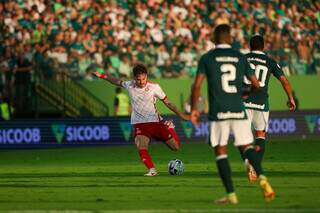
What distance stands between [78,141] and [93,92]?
3.12m

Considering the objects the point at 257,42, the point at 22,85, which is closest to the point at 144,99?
the point at 257,42

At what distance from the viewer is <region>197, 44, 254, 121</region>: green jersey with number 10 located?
13742mm

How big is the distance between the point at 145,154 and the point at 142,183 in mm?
2013

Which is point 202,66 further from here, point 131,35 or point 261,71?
point 131,35

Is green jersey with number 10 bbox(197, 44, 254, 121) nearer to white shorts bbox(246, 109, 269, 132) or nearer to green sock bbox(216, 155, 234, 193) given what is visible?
green sock bbox(216, 155, 234, 193)

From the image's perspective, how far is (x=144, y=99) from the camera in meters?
20.0

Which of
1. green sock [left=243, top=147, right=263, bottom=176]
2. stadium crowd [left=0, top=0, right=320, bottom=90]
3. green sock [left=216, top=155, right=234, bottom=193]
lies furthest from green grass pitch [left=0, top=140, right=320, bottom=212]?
stadium crowd [left=0, top=0, right=320, bottom=90]

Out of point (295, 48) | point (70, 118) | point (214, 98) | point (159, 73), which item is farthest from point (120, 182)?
point (295, 48)

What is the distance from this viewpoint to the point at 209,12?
36.6m

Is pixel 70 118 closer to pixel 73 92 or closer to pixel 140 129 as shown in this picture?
pixel 73 92

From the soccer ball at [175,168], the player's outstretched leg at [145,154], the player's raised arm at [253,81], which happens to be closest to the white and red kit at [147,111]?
the player's outstretched leg at [145,154]

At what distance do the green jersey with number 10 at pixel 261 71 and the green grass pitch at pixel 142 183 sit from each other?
1375mm

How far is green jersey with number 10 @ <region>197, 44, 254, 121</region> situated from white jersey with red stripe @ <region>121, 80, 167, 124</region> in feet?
19.9

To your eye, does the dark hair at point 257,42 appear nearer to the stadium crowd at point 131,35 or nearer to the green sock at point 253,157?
the green sock at point 253,157
